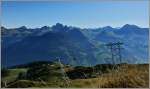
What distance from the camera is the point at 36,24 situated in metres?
5.13

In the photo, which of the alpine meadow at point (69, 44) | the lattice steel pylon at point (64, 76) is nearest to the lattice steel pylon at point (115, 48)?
the alpine meadow at point (69, 44)

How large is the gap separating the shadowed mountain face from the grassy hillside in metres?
0.08

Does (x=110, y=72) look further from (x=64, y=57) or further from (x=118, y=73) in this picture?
(x=64, y=57)

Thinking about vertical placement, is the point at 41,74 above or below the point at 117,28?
below

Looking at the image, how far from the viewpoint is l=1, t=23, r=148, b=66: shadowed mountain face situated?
507 cm

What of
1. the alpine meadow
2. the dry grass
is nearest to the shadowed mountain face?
the alpine meadow

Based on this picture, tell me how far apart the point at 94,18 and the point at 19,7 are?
0.85 meters

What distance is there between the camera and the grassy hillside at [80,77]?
16.5 feet

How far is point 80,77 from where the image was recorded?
16.8 feet

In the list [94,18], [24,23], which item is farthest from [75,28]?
[24,23]

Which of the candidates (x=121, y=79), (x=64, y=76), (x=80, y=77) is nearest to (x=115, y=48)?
(x=121, y=79)

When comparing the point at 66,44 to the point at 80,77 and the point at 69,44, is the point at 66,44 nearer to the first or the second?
the point at 69,44

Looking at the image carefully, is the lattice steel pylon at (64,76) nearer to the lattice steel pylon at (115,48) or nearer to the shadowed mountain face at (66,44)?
the shadowed mountain face at (66,44)

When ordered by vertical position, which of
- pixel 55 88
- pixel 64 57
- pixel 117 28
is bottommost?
pixel 55 88
